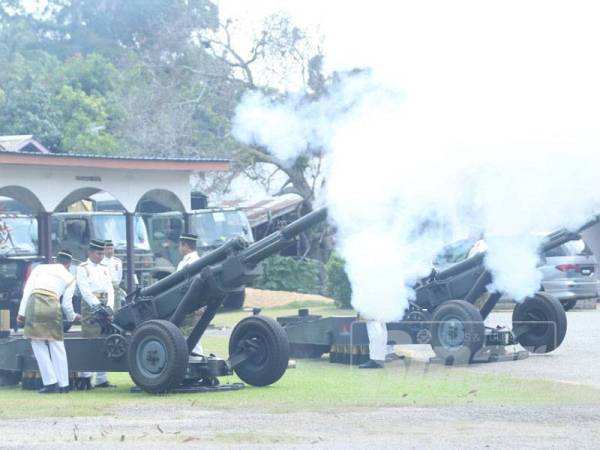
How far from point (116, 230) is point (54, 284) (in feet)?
55.7

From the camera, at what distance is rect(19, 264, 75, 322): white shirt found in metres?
15.0

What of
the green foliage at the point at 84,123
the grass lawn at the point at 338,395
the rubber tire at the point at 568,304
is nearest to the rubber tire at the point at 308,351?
the grass lawn at the point at 338,395

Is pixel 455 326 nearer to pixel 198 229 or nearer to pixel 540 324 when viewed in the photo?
pixel 540 324

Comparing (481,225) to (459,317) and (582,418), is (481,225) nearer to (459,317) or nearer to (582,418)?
(459,317)

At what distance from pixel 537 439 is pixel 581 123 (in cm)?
533

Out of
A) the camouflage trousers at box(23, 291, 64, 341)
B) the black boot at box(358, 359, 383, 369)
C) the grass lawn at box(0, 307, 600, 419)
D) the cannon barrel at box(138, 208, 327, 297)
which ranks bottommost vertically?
the grass lawn at box(0, 307, 600, 419)

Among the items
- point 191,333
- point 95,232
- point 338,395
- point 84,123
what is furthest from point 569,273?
point 84,123

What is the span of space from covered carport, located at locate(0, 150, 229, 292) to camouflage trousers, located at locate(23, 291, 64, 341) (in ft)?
36.6

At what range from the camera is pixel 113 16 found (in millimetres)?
A: 67375

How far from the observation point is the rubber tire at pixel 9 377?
1556cm

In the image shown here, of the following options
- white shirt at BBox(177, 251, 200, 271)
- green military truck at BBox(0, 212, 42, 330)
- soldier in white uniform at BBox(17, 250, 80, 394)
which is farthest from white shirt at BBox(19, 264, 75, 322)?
green military truck at BBox(0, 212, 42, 330)

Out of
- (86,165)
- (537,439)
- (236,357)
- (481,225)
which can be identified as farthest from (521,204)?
(86,165)

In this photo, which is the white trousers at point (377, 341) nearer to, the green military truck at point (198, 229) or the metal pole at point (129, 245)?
the metal pole at point (129, 245)

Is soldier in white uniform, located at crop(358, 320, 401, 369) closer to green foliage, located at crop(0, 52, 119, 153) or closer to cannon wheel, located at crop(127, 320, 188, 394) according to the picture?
cannon wheel, located at crop(127, 320, 188, 394)
